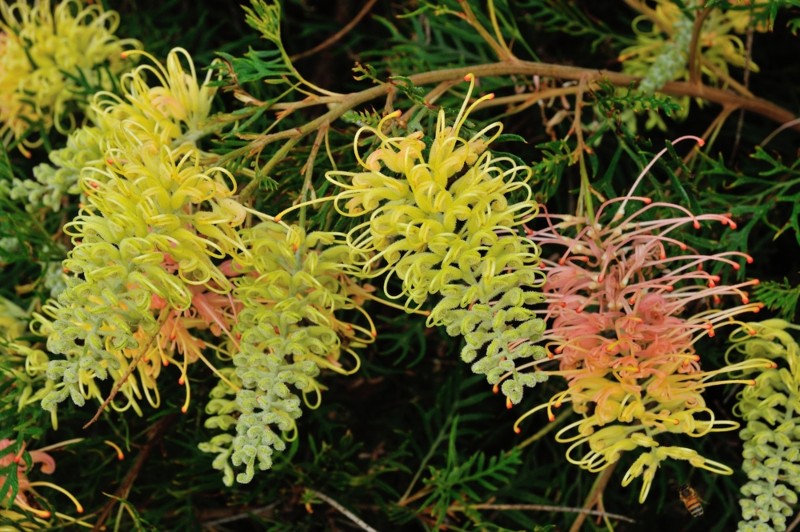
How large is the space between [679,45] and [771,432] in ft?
1.35

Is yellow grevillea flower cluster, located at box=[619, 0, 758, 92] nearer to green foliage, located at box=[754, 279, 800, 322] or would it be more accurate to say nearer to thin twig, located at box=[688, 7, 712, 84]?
thin twig, located at box=[688, 7, 712, 84]

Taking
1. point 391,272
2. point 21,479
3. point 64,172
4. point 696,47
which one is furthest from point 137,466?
point 696,47

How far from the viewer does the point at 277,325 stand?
2.15 feet

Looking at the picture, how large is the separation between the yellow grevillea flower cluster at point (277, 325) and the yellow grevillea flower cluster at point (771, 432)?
0.33 metres

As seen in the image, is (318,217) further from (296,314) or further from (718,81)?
(718,81)

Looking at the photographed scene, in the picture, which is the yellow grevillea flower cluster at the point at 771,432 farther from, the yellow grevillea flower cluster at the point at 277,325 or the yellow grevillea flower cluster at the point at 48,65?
the yellow grevillea flower cluster at the point at 48,65

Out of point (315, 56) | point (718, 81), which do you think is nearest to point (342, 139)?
point (315, 56)

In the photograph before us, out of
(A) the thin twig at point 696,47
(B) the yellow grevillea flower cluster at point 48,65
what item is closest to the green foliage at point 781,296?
(A) the thin twig at point 696,47

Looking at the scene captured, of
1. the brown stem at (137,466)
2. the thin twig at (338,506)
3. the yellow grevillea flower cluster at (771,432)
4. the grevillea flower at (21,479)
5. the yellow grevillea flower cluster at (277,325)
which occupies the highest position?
the yellow grevillea flower cluster at (277,325)

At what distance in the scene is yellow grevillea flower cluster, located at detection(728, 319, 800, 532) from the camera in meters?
0.68

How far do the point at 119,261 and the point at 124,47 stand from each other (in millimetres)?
536

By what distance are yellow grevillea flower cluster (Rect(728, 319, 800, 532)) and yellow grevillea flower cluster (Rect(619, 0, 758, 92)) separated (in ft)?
0.93

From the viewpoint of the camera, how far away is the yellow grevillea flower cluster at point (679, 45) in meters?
0.90

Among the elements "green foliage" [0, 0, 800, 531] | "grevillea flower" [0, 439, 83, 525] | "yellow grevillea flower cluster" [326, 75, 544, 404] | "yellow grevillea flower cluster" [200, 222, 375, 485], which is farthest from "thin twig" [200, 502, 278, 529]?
"yellow grevillea flower cluster" [326, 75, 544, 404]
